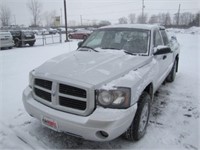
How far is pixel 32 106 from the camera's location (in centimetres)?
290

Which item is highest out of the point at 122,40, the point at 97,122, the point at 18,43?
the point at 122,40

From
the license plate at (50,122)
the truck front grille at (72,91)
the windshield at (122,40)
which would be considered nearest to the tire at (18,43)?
the windshield at (122,40)

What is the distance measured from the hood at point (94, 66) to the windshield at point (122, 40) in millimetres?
252

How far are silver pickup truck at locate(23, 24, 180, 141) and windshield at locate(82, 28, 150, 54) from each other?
14 centimetres

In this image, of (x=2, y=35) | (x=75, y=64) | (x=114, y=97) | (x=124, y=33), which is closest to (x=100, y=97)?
(x=114, y=97)

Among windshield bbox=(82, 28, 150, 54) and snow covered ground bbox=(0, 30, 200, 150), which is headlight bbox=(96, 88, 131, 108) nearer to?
snow covered ground bbox=(0, 30, 200, 150)

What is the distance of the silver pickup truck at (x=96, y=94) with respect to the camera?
2.44m

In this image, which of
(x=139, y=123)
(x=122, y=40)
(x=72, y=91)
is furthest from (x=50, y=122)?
(x=122, y=40)

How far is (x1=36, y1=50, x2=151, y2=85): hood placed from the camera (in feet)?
8.68

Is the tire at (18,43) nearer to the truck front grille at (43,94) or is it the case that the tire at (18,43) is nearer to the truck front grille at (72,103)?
the truck front grille at (43,94)

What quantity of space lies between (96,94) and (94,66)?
640mm

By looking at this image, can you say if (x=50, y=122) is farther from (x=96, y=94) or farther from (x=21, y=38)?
(x=21, y=38)

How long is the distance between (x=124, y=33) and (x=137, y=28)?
0.30m

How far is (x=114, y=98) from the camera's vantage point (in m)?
2.52
